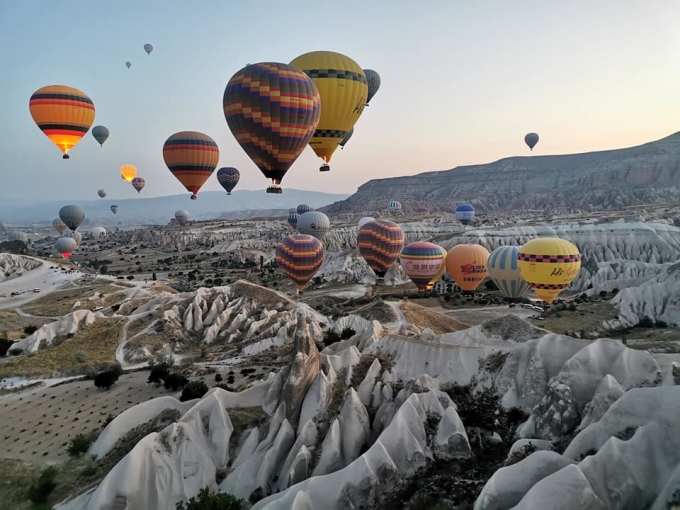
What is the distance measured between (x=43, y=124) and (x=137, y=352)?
31812mm

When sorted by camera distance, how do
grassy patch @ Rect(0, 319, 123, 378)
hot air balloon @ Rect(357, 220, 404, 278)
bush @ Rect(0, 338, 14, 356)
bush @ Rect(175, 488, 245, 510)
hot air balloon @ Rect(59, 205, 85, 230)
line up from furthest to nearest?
hot air balloon @ Rect(59, 205, 85, 230) → hot air balloon @ Rect(357, 220, 404, 278) → bush @ Rect(0, 338, 14, 356) → grassy patch @ Rect(0, 319, 123, 378) → bush @ Rect(175, 488, 245, 510)

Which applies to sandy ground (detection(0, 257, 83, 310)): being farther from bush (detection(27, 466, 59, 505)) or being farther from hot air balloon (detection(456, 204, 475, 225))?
hot air balloon (detection(456, 204, 475, 225))

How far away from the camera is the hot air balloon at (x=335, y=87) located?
32.1m

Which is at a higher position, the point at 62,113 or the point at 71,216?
the point at 62,113

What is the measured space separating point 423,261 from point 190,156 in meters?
30.4

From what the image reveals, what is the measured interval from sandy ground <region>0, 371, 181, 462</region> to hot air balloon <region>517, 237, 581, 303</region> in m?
32.7

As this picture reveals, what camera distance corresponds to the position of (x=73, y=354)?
41.0 metres

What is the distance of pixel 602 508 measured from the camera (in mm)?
11297

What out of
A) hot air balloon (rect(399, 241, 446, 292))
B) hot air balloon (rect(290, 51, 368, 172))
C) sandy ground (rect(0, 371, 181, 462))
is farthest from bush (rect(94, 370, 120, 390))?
hot air balloon (rect(399, 241, 446, 292))

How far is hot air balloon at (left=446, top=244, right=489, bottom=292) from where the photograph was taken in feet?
178

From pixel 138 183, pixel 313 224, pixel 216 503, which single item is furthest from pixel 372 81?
pixel 138 183

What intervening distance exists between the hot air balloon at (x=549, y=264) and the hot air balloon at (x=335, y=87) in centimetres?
2077

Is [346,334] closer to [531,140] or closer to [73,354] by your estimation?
[73,354]

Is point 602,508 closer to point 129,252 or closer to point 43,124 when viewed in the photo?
point 43,124
